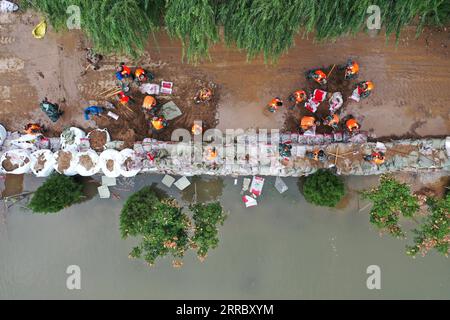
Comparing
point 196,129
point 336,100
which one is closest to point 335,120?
point 336,100

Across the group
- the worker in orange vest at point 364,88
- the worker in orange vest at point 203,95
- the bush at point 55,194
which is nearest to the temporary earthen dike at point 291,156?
the bush at point 55,194

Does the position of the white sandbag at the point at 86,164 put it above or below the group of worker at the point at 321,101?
below

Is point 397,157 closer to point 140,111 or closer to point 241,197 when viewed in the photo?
point 241,197

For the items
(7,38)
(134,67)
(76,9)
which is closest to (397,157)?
(134,67)

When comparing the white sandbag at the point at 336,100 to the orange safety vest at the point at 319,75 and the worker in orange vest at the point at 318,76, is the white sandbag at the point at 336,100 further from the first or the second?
the orange safety vest at the point at 319,75

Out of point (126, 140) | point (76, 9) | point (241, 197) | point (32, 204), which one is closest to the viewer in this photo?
point (76, 9)

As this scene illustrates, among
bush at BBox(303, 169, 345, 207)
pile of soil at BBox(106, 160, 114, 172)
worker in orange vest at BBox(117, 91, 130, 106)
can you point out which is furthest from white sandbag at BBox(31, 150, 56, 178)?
bush at BBox(303, 169, 345, 207)
